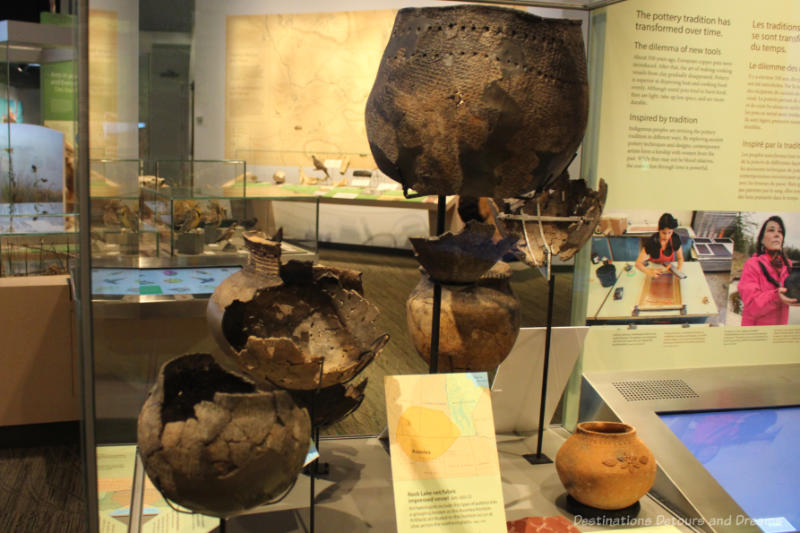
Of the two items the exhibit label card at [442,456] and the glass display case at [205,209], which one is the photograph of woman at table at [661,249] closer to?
the glass display case at [205,209]

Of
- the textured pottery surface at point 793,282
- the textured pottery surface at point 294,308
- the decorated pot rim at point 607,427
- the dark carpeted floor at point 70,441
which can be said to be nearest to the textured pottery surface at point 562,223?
the dark carpeted floor at point 70,441

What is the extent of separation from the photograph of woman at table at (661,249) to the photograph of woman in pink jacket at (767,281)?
0.41 metres

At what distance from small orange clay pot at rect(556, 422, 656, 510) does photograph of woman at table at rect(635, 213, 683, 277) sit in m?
1.10

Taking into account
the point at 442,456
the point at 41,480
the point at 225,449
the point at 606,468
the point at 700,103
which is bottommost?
the point at 41,480

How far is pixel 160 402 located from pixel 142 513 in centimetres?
85

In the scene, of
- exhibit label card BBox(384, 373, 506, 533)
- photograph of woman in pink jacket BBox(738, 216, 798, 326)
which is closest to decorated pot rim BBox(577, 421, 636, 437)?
exhibit label card BBox(384, 373, 506, 533)

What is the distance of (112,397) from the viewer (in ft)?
7.27

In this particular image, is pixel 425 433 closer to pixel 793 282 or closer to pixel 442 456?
pixel 442 456

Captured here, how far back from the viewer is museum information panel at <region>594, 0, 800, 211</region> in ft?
11.1

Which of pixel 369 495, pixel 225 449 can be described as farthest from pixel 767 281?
pixel 225 449

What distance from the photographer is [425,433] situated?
2041 mm

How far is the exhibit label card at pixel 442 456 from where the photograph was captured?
78.7 inches

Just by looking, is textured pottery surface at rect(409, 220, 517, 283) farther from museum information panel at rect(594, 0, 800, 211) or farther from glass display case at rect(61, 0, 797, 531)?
museum information panel at rect(594, 0, 800, 211)

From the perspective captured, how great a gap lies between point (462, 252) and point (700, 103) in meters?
1.60
